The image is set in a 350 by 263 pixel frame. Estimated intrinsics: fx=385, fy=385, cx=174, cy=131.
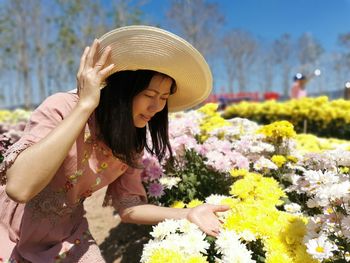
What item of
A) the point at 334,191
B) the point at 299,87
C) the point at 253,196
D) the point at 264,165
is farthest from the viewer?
the point at 299,87

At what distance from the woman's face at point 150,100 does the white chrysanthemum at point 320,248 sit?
0.77 m

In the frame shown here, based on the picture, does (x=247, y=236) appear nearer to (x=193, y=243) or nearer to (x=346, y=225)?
(x=193, y=243)

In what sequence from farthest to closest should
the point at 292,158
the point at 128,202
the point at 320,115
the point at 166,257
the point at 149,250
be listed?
the point at 320,115, the point at 292,158, the point at 128,202, the point at 149,250, the point at 166,257

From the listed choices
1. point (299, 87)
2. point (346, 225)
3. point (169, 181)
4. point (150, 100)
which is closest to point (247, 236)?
point (346, 225)

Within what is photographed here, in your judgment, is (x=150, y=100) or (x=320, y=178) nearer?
(x=320, y=178)

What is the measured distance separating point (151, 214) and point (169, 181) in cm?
51

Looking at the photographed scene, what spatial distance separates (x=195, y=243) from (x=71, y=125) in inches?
21.6

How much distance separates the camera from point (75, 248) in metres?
1.62

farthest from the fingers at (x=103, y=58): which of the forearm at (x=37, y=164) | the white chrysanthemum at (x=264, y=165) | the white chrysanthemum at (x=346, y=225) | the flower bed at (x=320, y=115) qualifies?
the flower bed at (x=320, y=115)

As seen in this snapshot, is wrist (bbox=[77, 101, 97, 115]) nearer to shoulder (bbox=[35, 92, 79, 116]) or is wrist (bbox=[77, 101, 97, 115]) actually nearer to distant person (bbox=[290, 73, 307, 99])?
shoulder (bbox=[35, 92, 79, 116])

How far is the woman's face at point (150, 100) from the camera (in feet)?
5.00

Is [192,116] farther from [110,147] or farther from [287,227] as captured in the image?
[287,227]

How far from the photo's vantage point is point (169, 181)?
2172 millimetres

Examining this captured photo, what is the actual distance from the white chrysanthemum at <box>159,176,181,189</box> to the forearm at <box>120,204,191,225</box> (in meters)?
0.43
